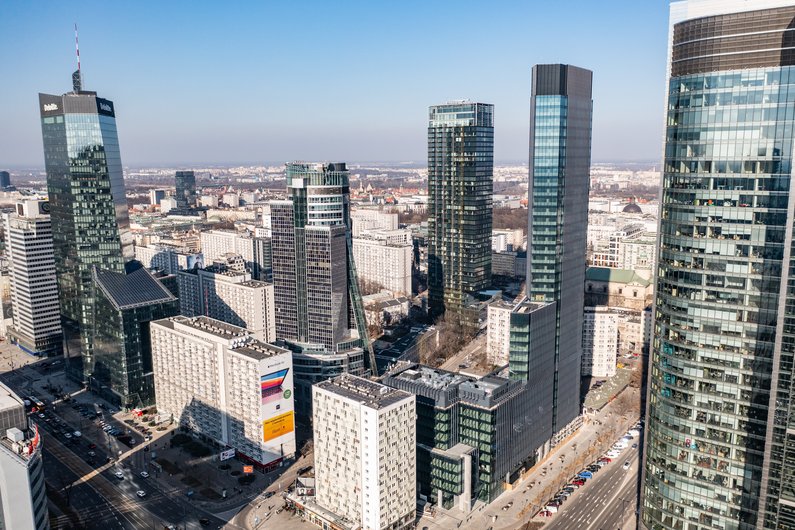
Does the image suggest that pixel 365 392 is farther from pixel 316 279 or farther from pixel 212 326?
pixel 212 326

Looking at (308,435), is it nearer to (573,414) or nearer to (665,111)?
(573,414)

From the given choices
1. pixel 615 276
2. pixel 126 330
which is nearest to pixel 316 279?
pixel 126 330

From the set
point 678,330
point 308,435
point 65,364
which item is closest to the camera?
point 678,330

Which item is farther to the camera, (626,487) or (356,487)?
(626,487)

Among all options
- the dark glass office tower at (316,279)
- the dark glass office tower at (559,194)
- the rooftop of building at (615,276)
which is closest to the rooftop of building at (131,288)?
the dark glass office tower at (316,279)

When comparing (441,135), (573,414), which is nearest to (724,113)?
(573,414)

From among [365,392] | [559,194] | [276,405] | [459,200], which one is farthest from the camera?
[459,200]

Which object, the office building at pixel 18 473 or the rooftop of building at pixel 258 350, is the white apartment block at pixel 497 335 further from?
the office building at pixel 18 473
